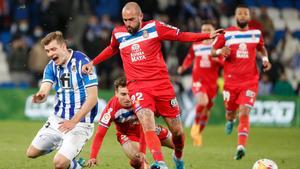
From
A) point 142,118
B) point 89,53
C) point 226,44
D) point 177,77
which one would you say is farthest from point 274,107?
point 142,118

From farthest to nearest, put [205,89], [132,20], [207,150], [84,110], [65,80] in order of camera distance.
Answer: [205,89] → [207,150] → [132,20] → [65,80] → [84,110]

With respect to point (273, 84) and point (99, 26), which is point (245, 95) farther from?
point (99, 26)

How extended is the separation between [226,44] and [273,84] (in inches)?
323

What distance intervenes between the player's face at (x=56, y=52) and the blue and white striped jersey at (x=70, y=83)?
14 cm

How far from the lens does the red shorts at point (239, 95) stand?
15305mm

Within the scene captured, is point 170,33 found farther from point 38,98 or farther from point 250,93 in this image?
point 250,93

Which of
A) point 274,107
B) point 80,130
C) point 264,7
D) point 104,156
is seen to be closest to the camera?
point 80,130

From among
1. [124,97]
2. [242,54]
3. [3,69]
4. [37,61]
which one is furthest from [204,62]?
[3,69]

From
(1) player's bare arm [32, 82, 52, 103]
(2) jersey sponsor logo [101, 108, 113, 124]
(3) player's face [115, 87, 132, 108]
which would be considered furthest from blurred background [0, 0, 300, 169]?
(1) player's bare arm [32, 82, 52, 103]

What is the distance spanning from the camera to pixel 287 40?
2489cm

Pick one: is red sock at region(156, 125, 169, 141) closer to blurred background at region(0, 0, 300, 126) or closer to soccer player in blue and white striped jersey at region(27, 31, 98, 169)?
soccer player in blue and white striped jersey at region(27, 31, 98, 169)

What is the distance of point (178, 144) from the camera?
1184 centimetres

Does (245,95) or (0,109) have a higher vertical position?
(245,95)

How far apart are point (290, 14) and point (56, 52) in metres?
17.1
